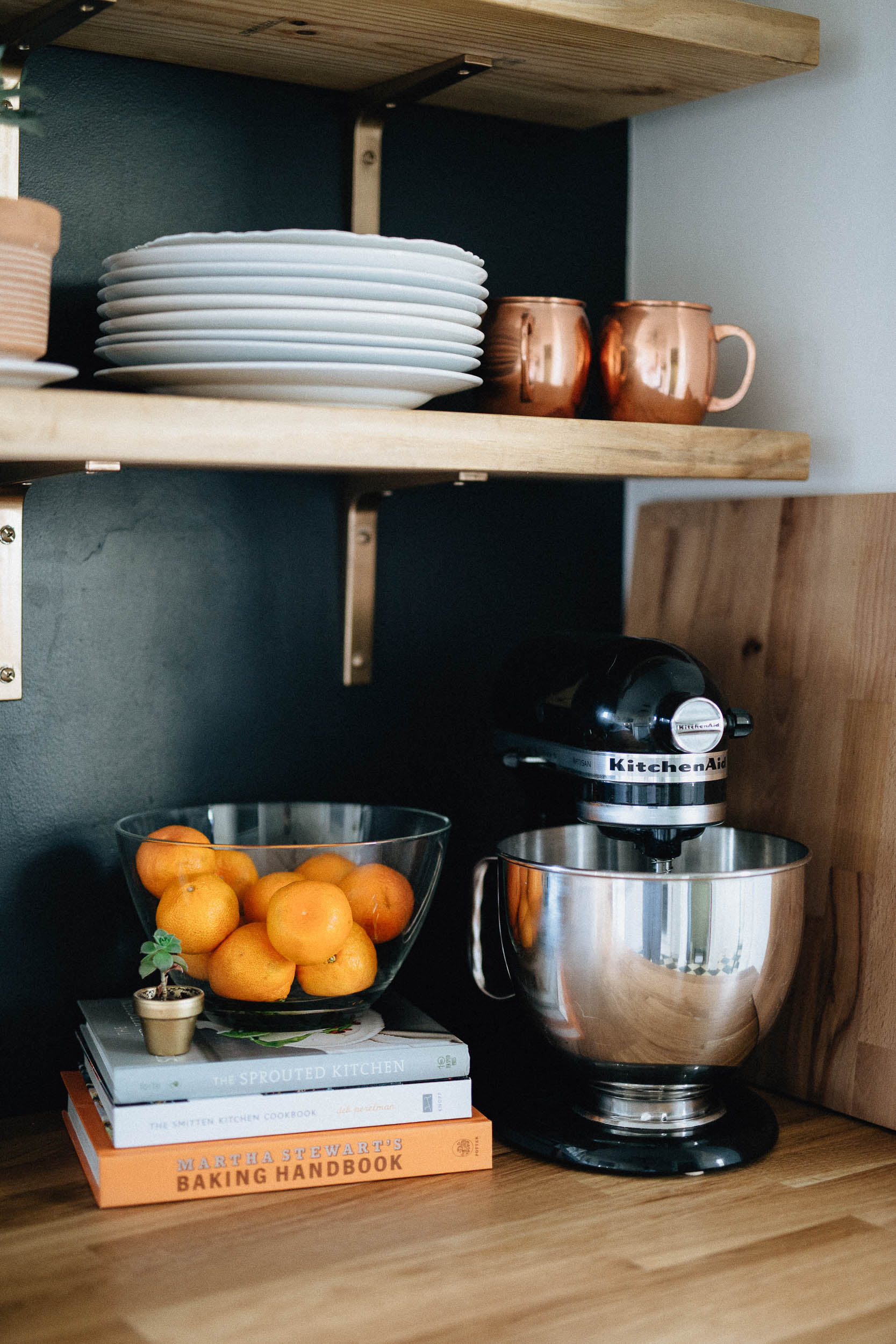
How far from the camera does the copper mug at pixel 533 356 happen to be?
3.59 feet

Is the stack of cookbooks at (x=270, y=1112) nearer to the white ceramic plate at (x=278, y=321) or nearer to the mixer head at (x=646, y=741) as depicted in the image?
the mixer head at (x=646, y=741)

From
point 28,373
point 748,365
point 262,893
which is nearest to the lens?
point 28,373

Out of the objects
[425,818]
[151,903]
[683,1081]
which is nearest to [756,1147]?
[683,1081]

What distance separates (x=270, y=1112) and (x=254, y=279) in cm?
59

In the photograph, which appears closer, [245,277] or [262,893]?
[245,277]

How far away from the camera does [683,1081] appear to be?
1.08 meters

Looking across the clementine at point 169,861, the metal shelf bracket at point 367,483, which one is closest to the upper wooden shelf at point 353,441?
the metal shelf bracket at point 367,483

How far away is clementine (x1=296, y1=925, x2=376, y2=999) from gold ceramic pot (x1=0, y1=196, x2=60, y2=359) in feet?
1.58

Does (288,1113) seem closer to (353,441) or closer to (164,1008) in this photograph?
(164,1008)

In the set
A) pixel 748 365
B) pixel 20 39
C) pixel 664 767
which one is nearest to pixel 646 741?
pixel 664 767

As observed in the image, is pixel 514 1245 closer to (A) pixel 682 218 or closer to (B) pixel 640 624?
(B) pixel 640 624

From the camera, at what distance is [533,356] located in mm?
1095

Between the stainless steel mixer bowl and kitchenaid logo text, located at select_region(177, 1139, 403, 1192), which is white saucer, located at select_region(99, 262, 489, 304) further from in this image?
kitchenaid logo text, located at select_region(177, 1139, 403, 1192)

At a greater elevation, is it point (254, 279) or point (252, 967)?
point (254, 279)
